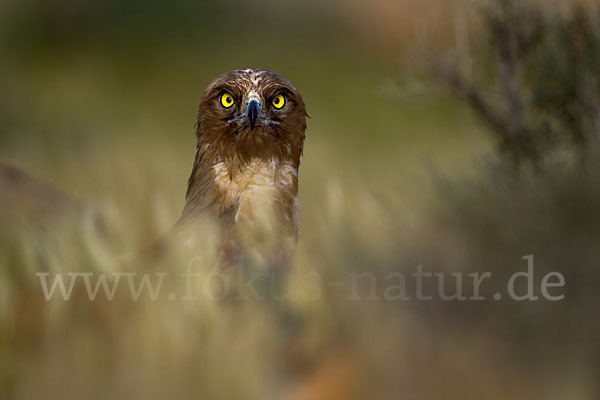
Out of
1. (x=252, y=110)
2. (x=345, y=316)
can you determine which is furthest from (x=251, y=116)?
(x=345, y=316)

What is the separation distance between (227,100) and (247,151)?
0.99 feet

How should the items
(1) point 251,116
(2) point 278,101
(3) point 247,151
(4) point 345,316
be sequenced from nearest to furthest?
(4) point 345,316, (1) point 251,116, (3) point 247,151, (2) point 278,101

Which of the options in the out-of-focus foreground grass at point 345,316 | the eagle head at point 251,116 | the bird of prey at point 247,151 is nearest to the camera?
the out-of-focus foreground grass at point 345,316

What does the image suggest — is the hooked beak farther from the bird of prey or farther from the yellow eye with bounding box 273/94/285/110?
the yellow eye with bounding box 273/94/285/110

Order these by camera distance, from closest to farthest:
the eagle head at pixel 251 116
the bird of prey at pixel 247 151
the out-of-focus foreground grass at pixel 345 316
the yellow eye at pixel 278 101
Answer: the out-of-focus foreground grass at pixel 345 316
the bird of prey at pixel 247 151
the eagle head at pixel 251 116
the yellow eye at pixel 278 101

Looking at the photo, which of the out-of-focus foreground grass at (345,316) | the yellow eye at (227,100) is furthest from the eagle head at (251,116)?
the out-of-focus foreground grass at (345,316)

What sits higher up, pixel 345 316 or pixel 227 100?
pixel 227 100

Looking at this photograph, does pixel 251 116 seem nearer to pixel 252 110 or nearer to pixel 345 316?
pixel 252 110

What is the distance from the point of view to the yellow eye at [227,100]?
4109 millimetres

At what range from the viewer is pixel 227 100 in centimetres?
412

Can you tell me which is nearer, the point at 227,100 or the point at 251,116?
the point at 251,116

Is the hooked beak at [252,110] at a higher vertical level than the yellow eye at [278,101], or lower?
lower

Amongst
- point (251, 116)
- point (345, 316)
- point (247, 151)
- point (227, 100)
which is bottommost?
point (345, 316)

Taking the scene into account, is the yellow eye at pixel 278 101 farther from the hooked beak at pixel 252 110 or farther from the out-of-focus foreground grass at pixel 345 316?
the out-of-focus foreground grass at pixel 345 316
